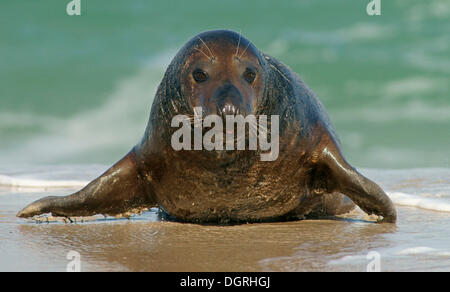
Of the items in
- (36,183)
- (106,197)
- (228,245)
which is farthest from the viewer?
(36,183)

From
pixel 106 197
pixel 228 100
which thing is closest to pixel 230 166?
pixel 228 100

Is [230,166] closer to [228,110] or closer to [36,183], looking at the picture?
[228,110]

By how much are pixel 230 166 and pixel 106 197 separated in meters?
1.48

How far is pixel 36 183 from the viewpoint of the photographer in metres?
11.2

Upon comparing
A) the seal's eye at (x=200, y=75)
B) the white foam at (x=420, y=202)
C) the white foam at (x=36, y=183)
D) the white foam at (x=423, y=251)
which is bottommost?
the white foam at (x=423, y=251)

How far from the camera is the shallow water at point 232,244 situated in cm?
420

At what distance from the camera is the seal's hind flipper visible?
19.5 feet

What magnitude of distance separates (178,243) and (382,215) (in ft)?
6.94

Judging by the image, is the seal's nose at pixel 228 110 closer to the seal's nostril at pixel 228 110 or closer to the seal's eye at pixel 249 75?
the seal's nostril at pixel 228 110

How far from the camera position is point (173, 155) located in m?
5.79

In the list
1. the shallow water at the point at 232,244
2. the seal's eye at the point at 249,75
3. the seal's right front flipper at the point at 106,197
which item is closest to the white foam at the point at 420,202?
the shallow water at the point at 232,244

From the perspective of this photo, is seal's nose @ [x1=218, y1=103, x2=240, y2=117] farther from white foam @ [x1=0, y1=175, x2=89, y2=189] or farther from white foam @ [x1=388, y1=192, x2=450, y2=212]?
white foam @ [x1=0, y1=175, x2=89, y2=189]
